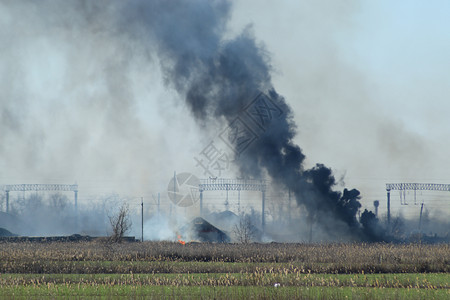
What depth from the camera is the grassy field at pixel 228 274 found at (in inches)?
1567

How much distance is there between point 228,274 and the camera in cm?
5119

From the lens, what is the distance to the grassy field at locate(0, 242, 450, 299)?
39.8 meters

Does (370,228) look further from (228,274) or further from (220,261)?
(228,274)

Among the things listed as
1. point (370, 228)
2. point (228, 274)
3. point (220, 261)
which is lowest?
point (220, 261)

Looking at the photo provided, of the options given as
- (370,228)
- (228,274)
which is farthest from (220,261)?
(370,228)

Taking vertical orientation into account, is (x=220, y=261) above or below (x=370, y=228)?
below

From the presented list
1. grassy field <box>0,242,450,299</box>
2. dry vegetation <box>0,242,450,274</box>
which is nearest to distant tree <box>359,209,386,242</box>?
grassy field <box>0,242,450,299</box>

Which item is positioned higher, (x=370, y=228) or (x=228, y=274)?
(x=370, y=228)

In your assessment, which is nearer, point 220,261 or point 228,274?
point 228,274

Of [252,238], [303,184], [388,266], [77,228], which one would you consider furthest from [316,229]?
[77,228]

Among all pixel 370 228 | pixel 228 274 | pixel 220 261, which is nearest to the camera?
pixel 228 274

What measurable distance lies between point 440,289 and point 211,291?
1672 centimetres

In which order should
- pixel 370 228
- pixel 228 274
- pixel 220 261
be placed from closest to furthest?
pixel 228 274
pixel 220 261
pixel 370 228

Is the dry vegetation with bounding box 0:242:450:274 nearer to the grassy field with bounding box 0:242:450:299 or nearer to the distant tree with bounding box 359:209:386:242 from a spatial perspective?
the grassy field with bounding box 0:242:450:299
